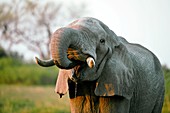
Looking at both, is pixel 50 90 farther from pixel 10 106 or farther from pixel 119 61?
pixel 119 61

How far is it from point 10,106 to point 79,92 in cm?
987

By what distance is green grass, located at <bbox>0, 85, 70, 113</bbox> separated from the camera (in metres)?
13.8

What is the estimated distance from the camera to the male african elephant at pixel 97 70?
4152 millimetres

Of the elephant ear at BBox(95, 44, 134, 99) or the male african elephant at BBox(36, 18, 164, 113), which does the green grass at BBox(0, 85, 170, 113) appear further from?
the elephant ear at BBox(95, 44, 134, 99)

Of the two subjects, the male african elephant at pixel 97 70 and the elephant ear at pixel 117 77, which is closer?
the male african elephant at pixel 97 70

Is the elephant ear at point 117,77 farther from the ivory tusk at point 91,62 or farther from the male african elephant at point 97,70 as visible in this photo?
the ivory tusk at point 91,62

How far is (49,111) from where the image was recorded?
43.8ft

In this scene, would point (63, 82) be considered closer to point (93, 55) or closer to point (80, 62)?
point (80, 62)

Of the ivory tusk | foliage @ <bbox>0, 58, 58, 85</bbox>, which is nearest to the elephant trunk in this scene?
the ivory tusk

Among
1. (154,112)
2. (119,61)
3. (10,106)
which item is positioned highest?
(119,61)

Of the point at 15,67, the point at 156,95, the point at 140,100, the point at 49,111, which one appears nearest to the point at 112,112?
the point at 140,100

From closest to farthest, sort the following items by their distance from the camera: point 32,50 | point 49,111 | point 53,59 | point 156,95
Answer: point 53,59
point 156,95
point 49,111
point 32,50

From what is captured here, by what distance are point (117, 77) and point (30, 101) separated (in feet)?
34.7

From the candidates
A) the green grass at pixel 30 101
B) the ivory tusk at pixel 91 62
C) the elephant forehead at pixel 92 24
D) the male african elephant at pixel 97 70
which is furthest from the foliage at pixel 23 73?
the ivory tusk at pixel 91 62
